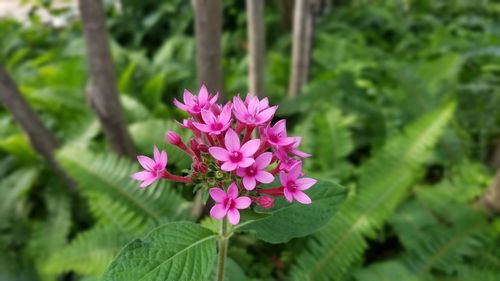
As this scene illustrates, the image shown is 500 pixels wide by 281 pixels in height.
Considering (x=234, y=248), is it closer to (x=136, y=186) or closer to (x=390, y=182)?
(x=136, y=186)

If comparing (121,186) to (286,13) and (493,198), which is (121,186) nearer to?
(493,198)

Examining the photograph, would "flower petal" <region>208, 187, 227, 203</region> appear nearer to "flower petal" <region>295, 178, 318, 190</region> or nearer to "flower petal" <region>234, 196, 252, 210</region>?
"flower petal" <region>234, 196, 252, 210</region>

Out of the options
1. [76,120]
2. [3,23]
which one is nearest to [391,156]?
[76,120]

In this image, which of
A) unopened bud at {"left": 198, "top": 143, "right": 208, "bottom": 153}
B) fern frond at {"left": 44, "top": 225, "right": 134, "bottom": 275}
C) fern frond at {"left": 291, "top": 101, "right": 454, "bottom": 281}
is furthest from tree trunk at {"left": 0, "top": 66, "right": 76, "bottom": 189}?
unopened bud at {"left": 198, "top": 143, "right": 208, "bottom": 153}

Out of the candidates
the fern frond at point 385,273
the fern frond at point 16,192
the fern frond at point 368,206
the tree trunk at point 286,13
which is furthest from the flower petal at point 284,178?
the tree trunk at point 286,13

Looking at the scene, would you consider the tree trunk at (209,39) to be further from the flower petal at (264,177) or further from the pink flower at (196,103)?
the flower petal at (264,177)

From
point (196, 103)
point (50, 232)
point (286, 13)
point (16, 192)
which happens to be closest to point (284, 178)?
point (196, 103)
